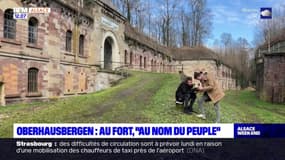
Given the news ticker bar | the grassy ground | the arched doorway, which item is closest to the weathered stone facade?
the grassy ground

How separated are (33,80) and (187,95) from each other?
283 inches

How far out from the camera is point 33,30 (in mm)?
10500

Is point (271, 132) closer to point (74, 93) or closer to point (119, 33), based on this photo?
point (74, 93)

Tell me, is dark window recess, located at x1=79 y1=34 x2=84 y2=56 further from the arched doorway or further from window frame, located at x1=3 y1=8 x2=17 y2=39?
window frame, located at x1=3 y1=8 x2=17 y2=39

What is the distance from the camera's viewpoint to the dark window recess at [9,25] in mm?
9164

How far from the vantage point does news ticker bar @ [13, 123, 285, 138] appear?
3990 mm

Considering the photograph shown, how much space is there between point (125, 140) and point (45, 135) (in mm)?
1176

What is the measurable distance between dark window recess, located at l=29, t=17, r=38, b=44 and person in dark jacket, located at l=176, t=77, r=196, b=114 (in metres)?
6.99

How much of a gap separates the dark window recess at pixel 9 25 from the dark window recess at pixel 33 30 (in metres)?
0.68

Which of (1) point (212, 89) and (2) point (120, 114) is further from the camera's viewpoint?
(2) point (120, 114)

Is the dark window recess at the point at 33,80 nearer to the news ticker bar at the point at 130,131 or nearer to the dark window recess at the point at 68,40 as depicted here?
the dark window recess at the point at 68,40

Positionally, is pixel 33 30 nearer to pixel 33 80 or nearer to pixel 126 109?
pixel 33 80

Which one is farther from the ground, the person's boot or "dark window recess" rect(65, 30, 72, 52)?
"dark window recess" rect(65, 30, 72, 52)

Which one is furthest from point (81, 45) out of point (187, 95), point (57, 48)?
point (187, 95)
